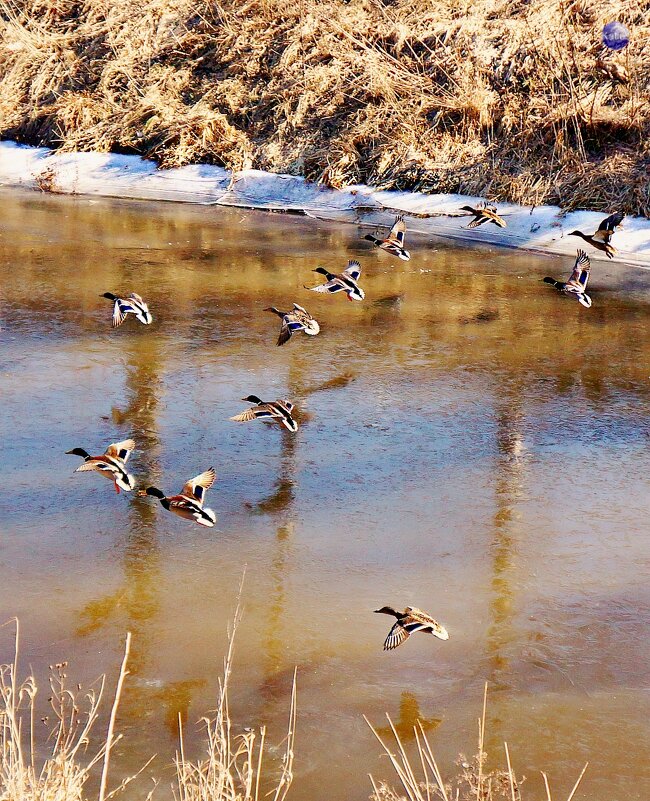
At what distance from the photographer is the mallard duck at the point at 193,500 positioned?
17.7 feet

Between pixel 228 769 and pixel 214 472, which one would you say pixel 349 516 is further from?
pixel 228 769

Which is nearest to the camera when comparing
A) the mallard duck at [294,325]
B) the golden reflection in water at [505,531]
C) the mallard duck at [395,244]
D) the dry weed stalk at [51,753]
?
the dry weed stalk at [51,753]

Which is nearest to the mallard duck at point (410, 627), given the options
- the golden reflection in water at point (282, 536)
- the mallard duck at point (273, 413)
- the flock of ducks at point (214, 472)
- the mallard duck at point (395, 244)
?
the flock of ducks at point (214, 472)

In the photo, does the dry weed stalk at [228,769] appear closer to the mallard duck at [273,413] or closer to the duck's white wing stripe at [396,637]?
the duck's white wing stripe at [396,637]

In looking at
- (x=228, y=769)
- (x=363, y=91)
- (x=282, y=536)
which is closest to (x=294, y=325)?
(x=282, y=536)

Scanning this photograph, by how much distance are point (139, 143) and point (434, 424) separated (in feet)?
41.3

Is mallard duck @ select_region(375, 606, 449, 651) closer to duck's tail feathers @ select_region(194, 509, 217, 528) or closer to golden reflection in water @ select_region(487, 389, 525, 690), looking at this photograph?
golden reflection in water @ select_region(487, 389, 525, 690)

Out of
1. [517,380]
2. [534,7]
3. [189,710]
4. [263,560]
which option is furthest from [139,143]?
[189,710]

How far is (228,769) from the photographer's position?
117 inches

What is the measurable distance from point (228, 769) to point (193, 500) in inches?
104

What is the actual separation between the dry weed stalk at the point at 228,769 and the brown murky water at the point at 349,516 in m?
0.16

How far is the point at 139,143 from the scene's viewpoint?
18.3 metres

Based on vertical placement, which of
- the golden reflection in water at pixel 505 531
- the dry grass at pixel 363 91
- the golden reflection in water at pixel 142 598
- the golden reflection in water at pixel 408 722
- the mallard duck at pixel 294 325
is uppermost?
the dry grass at pixel 363 91

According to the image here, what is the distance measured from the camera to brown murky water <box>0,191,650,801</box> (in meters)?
4.30
